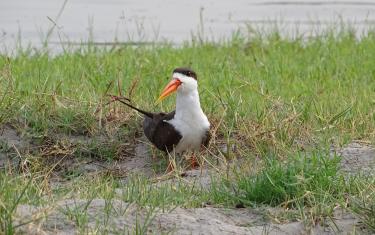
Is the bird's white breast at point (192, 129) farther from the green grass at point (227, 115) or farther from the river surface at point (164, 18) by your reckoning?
the river surface at point (164, 18)

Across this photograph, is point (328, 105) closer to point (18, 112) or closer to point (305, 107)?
point (305, 107)

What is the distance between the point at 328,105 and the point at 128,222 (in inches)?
117

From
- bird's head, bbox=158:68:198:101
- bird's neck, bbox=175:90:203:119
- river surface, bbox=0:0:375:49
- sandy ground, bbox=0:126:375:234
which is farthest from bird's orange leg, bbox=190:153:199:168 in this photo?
river surface, bbox=0:0:375:49

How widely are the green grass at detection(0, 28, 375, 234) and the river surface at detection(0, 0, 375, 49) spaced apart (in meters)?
1.01

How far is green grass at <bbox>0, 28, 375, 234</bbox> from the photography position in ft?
18.0

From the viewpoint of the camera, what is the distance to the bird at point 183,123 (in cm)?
670

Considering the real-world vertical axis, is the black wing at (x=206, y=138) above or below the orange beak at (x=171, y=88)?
below

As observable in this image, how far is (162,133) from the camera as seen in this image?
6723 mm

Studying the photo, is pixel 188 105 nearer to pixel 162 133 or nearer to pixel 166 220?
pixel 162 133

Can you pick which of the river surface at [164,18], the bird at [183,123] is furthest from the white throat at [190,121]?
the river surface at [164,18]

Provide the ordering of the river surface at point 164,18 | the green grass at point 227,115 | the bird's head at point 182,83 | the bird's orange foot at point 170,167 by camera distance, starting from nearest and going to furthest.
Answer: the green grass at point 227,115 < the bird's orange foot at point 170,167 < the bird's head at point 182,83 < the river surface at point 164,18

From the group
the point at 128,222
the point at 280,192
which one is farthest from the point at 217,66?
the point at 128,222

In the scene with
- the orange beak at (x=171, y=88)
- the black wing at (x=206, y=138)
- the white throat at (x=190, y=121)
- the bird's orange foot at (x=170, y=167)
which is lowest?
the bird's orange foot at (x=170, y=167)

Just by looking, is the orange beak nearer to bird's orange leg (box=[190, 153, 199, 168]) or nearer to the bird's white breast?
the bird's white breast
